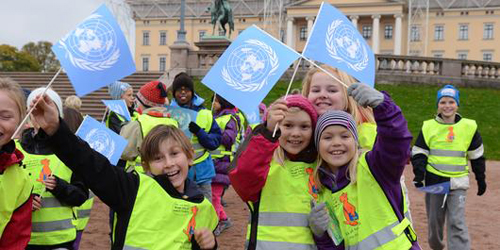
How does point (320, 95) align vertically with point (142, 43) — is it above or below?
below

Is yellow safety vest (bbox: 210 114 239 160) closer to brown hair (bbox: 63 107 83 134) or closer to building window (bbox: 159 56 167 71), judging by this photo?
brown hair (bbox: 63 107 83 134)

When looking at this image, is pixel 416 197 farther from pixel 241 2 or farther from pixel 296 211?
pixel 241 2

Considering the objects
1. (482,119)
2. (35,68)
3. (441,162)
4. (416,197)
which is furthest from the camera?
(35,68)

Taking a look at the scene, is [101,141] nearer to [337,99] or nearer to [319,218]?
[337,99]

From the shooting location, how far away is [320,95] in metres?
3.20

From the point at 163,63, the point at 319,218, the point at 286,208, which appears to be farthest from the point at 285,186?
the point at 163,63

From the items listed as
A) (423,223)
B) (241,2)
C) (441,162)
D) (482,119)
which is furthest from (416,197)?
(241,2)

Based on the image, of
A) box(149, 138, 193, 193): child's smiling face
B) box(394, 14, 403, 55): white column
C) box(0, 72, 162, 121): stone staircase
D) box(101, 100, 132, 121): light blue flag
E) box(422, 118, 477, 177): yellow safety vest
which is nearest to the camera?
Answer: box(149, 138, 193, 193): child's smiling face

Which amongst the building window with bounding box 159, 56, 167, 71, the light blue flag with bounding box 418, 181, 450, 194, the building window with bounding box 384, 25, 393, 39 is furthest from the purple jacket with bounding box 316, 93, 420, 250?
the building window with bounding box 159, 56, 167, 71

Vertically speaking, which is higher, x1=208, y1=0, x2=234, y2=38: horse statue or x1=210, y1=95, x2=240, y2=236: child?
x1=208, y1=0, x2=234, y2=38: horse statue

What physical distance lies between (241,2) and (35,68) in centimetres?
2768

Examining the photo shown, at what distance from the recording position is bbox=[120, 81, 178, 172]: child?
17.2 ft

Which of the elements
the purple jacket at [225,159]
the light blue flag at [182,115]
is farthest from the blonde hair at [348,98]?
the purple jacket at [225,159]

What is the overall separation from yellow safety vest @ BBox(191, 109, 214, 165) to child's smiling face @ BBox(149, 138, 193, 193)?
277cm
